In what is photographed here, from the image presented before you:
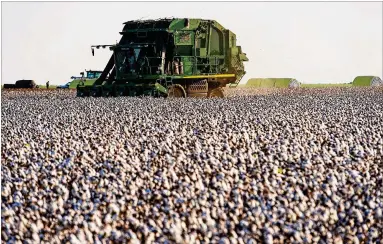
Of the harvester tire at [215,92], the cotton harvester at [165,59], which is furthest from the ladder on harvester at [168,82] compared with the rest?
the harvester tire at [215,92]

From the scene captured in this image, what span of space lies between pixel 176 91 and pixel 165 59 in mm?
1420

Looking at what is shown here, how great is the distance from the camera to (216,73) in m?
32.6

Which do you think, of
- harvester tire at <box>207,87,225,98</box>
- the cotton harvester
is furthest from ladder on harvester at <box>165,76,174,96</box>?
harvester tire at <box>207,87,225,98</box>

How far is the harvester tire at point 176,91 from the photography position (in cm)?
3033

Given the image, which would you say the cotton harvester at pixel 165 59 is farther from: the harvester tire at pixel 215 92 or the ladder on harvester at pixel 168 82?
the harvester tire at pixel 215 92

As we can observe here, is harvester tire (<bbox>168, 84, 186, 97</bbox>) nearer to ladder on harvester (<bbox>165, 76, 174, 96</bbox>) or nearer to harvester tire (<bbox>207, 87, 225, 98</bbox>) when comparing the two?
ladder on harvester (<bbox>165, 76, 174, 96</bbox>)

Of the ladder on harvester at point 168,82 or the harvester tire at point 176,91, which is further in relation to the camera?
the harvester tire at point 176,91

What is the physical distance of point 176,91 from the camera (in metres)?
31.0

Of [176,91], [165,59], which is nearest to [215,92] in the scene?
[176,91]

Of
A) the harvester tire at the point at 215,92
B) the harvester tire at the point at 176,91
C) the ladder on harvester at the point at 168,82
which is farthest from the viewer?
the harvester tire at the point at 215,92

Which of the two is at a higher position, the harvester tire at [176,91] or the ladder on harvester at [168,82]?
the ladder on harvester at [168,82]

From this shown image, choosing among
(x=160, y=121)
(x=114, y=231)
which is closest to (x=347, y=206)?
(x=114, y=231)

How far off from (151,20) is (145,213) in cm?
2399

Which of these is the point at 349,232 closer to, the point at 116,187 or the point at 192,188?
the point at 192,188
